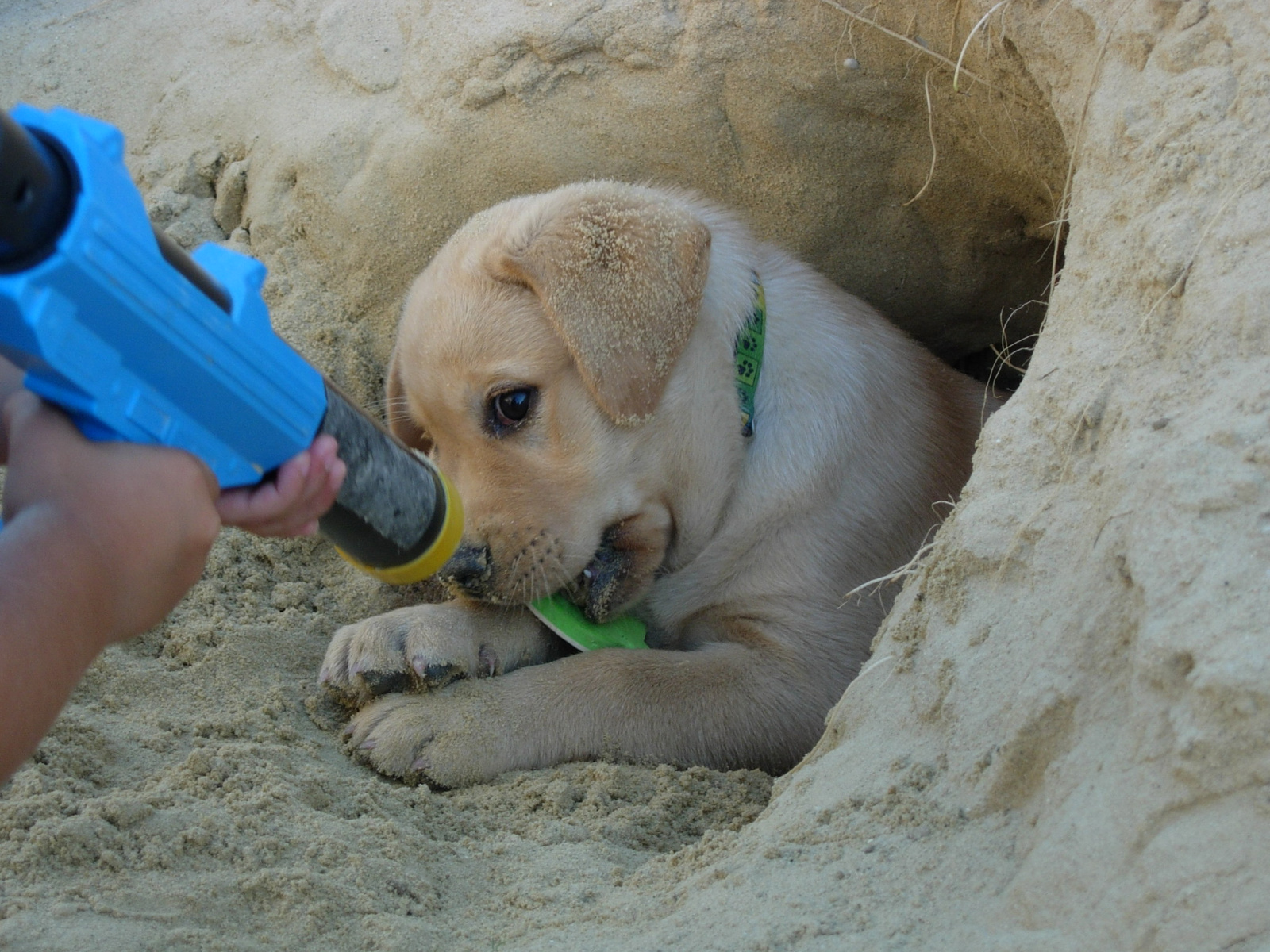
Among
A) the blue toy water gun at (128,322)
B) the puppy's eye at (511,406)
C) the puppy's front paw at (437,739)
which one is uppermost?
the blue toy water gun at (128,322)

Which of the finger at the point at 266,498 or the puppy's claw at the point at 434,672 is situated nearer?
the finger at the point at 266,498

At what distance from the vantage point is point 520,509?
3689mm

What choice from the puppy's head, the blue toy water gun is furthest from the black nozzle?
the puppy's head

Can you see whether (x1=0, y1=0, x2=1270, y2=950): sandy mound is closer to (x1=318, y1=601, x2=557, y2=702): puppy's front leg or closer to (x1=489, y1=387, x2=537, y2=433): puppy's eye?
(x1=318, y1=601, x2=557, y2=702): puppy's front leg

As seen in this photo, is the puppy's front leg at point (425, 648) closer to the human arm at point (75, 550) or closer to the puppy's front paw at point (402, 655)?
the puppy's front paw at point (402, 655)

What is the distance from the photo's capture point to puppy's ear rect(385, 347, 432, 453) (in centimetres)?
420

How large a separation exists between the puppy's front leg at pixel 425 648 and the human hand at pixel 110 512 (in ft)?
6.58

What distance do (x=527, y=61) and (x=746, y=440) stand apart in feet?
6.60

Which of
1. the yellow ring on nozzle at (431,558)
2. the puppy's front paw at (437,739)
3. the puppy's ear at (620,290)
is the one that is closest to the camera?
the yellow ring on nozzle at (431,558)

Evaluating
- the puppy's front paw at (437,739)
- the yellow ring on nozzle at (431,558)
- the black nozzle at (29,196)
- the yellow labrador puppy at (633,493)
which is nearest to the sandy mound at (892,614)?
the puppy's front paw at (437,739)

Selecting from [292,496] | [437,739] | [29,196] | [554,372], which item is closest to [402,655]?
[437,739]

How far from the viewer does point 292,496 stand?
1.93 meters

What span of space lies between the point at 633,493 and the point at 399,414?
0.97m

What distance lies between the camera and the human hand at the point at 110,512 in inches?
63.3
